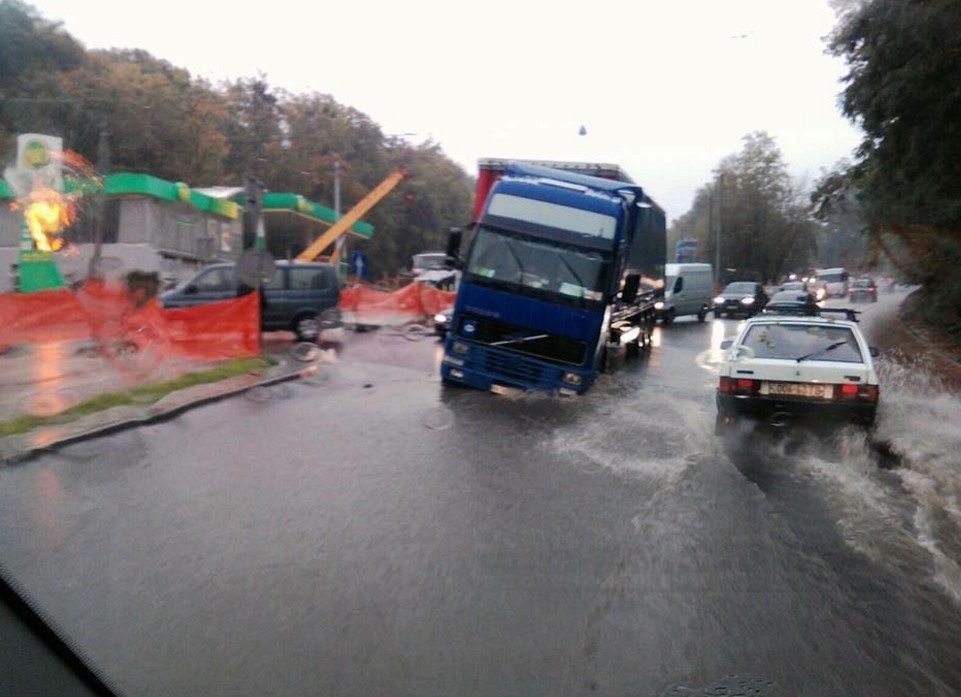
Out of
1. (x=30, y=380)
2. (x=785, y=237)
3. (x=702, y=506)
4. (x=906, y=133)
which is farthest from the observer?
(x=785, y=237)

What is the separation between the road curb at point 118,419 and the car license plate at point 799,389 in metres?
7.33

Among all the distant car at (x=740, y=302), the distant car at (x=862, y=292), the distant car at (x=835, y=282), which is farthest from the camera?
the distant car at (x=862, y=292)

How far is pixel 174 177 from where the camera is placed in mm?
39250

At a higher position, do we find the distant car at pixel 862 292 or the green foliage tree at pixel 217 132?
the green foliage tree at pixel 217 132

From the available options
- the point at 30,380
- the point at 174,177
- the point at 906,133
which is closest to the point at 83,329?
the point at 30,380

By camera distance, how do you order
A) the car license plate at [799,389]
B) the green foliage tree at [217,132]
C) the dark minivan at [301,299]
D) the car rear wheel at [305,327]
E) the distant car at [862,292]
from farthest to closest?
the distant car at [862,292] → the green foliage tree at [217,132] → the car rear wheel at [305,327] → the dark minivan at [301,299] → the car license plate at [799,389]

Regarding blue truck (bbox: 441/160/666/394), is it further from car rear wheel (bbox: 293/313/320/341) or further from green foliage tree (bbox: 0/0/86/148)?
green foliage tree (bbox: 0/0/86/148)

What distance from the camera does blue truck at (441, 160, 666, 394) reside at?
13586 millimetres

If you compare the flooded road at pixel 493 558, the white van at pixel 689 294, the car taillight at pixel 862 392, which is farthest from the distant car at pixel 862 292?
the car taillight at pixel 862 392

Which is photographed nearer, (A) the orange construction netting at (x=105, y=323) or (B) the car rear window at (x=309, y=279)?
(A) the orange construction netting at (x=105, y=323)

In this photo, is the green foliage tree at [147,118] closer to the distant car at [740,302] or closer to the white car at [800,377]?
the white car at [800,377]

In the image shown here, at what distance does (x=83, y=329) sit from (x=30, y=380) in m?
2.17

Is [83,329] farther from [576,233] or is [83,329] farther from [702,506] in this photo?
[702,506]

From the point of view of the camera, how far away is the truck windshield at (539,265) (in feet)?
44.8
